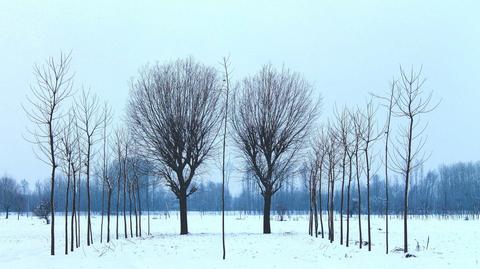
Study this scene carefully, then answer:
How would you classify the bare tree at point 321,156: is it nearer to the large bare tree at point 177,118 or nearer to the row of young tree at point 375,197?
the large bare tree at point 177,118

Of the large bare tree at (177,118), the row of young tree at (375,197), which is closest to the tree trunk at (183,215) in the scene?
the large bare tree at (177,118)

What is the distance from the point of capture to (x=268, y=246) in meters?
24.3

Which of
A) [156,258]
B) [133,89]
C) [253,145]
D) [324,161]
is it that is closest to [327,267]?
[156,258]

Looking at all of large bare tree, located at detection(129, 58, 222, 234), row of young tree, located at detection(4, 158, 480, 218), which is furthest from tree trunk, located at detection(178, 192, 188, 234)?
row of young tree, located at detection(4, 158, 480, 218)

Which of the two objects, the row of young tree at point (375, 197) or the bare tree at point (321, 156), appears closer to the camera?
the bare tree at point (321, 156)

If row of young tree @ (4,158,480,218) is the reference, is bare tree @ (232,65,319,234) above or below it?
above

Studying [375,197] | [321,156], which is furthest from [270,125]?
[375,197]

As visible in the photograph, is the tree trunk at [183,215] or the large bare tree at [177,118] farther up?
the large bare tree at [177,118]

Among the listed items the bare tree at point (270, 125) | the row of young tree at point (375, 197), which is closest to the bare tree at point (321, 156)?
the bare tree at point (270, 125)

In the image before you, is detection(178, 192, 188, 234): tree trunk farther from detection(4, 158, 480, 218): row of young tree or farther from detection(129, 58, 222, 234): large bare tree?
detection(4, 158, 480, 218): row of young tree

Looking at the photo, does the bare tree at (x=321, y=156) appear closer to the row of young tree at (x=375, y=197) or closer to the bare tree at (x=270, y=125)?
the bare tree at (x=270, y=125)

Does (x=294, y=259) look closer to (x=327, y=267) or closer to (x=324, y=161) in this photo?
(x=327, y=267)

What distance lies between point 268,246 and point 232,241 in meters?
3.64

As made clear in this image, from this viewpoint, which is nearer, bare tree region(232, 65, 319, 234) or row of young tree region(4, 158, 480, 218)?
bare tree region(232, 65, 319, 234)
